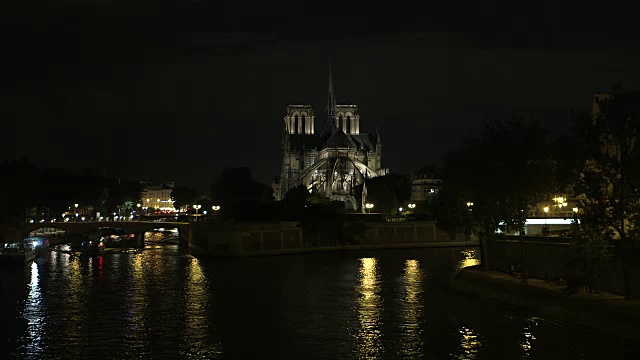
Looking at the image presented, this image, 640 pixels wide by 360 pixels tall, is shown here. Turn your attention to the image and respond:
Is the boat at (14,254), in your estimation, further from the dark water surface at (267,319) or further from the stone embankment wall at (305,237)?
the stone embankment wall at (305,237)

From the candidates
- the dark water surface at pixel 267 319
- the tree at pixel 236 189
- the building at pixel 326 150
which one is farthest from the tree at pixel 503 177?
the building at pixel 326 150

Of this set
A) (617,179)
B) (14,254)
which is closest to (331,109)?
(14,254)

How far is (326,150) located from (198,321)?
118 m

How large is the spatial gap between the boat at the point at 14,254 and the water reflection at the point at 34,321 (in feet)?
36.5

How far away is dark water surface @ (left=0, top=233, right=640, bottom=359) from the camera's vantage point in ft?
92.0

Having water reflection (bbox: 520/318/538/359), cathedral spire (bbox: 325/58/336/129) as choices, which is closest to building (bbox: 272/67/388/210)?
cathedral spire (bbox: 325/58/336/129)

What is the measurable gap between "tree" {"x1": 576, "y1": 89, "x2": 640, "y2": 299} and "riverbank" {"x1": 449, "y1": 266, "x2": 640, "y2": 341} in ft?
4.53

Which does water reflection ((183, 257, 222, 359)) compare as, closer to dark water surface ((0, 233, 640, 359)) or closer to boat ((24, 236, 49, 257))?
dark water surface ((0, 233, 640, 359))

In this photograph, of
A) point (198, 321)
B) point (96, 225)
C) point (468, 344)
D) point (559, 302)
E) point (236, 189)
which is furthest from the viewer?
point (236, 189)

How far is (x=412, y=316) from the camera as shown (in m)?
34.9

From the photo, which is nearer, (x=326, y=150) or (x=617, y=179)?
(x=617, y=179)

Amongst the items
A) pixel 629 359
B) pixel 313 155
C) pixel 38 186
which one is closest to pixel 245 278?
pixel 629 359

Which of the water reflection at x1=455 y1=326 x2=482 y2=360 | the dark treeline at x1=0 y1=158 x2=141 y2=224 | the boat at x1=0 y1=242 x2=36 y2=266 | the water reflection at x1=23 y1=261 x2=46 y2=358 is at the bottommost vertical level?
the water reflection at x1=455 y1=326 x2=482 y2=360

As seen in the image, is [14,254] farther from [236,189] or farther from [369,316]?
[236,189]
